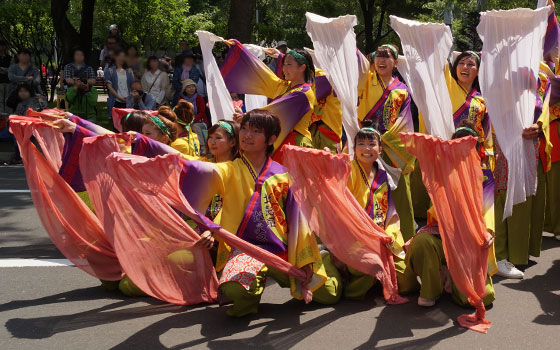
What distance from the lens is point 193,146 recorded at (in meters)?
5.68

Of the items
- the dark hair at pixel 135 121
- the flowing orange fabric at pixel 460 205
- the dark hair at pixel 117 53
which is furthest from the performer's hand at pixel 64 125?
the dark hair at pixel 117 53

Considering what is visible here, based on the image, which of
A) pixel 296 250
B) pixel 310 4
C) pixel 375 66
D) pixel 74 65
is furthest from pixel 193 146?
pixel 310 4

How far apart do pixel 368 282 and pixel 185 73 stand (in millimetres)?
6586

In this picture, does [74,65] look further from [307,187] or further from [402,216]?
[307,187]

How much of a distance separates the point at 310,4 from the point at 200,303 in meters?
15.3

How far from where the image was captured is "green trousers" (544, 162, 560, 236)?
5582 millimetres

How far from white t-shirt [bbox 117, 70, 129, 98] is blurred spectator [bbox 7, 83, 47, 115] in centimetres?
134

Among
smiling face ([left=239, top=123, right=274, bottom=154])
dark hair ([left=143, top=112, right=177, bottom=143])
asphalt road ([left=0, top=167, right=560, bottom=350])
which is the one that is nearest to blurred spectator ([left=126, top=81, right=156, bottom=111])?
dark hair ([left=143, top=112, right=177, bottom=143])

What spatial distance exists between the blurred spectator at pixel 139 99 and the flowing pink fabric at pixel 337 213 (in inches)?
236

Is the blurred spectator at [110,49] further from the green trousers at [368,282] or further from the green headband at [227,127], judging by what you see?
the green trousers at [368,282]

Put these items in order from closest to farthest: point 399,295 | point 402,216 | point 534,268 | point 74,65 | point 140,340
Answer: point 140,340, point 399,295, point 534,268, point 402,216, point 74,65

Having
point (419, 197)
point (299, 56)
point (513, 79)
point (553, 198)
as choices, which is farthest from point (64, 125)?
point (553, 198)

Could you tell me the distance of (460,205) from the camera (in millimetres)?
3727

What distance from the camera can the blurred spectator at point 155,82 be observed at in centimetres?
1002
